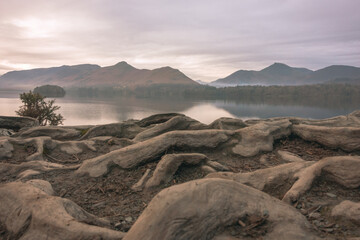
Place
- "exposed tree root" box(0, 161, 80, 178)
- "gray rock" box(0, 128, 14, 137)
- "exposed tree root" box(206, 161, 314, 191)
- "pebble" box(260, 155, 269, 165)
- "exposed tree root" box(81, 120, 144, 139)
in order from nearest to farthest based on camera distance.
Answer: "exposed tree root" box(206, 161, 314, 191) → "exposed tree root" box(0, 161, 80, 178) → "pebble" box(260, 155, 269, 165) → "gray rock" box(0, 128, 14, 137) → "exposed tree root" box(81, 120, 144, 139)

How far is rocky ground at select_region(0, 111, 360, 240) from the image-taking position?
387cm

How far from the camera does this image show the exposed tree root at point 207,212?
358cm

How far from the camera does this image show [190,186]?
160 inches

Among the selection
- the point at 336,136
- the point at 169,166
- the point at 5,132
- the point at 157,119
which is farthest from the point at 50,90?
the point at 336,136

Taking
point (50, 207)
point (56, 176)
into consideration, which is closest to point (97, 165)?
point (56, 176)

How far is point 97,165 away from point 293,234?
6264mm

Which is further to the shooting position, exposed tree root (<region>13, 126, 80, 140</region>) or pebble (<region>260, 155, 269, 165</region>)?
exposed tree root (<region>13, 126, 80, 140</region>)

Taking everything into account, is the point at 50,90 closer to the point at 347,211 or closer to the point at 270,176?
the point at 270,176

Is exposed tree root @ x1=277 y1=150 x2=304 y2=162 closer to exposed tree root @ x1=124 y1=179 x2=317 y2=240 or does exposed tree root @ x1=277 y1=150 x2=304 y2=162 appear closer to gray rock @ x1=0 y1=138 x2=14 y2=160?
exposed tree root @ x1=124 y1=179 x2=317 y2=240

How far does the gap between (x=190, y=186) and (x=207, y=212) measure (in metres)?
0.51

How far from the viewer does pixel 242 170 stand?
26.8ft


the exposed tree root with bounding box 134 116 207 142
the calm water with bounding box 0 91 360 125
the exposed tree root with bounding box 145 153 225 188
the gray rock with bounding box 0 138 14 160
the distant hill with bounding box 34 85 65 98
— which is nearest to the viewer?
the exposed tree root with bounding box 145 153 225 188

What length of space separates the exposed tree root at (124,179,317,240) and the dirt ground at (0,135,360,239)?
8.6 inches

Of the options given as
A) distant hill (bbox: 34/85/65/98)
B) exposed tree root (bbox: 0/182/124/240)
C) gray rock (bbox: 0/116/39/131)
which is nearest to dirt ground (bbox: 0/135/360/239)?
exposed tree root (bbox: 0/182/124/240)
